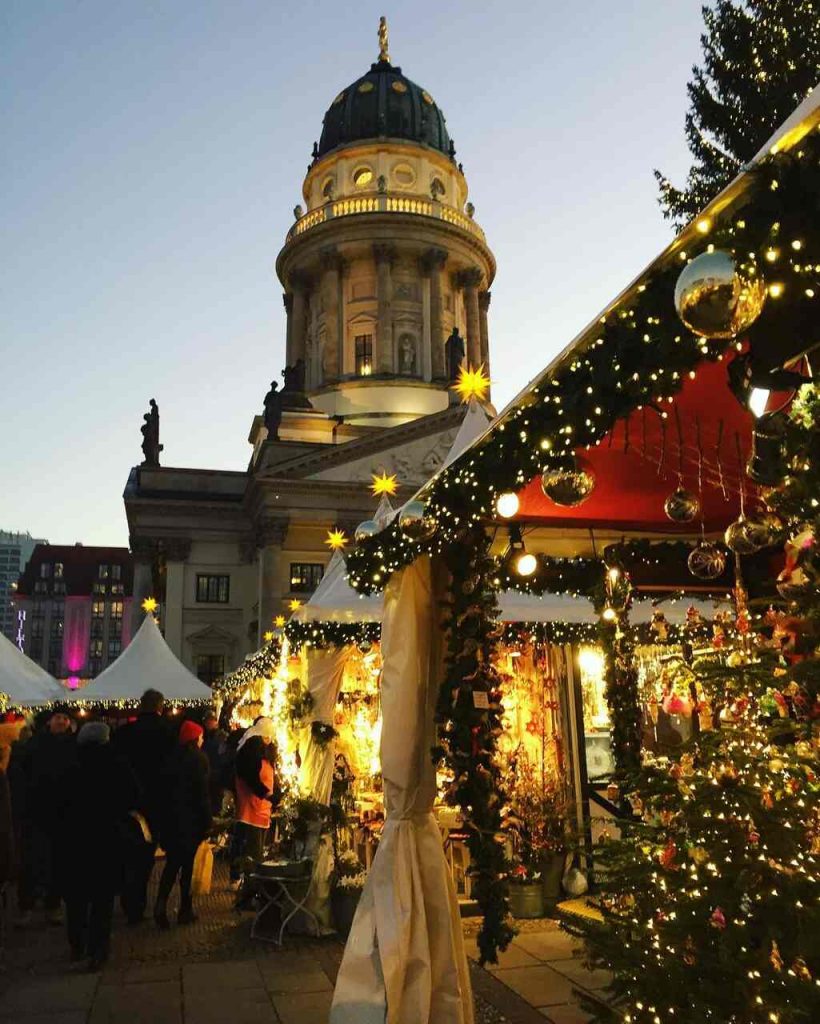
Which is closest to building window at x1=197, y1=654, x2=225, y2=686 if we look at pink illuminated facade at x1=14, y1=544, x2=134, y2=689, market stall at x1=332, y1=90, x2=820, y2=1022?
market stall at x1=332, y1=90, x2=820, y2=1022

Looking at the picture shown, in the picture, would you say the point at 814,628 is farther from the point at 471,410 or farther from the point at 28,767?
the point at 28,767

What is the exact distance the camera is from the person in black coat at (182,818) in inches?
350

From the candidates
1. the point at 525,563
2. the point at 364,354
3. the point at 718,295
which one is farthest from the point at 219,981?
the point at 364,354

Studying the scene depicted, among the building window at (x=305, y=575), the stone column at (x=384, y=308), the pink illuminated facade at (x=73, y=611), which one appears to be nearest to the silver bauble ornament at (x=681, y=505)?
the building window at (x=305, y=575)

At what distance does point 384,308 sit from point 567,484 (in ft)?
156

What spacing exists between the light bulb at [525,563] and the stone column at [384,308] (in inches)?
1704

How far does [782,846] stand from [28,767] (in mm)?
8285

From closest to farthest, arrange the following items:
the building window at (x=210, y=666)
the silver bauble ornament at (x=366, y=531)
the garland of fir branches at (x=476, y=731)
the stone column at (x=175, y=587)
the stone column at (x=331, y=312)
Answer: the garland of fir branches at (x=476, y=731) < the silver bauble ornament at (x=366, y=531) < the stone column at (x=175, y=587) < the building window at (x=210, y=666) < the stone column at (x=331, y=312)

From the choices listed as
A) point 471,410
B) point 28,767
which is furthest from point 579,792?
point 28,767

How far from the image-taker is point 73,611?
102 m

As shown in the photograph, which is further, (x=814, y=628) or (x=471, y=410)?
(x=471, y=410)

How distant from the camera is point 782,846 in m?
3.06

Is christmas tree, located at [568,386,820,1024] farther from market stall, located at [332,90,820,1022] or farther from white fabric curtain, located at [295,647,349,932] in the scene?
white fabric curtain, located at [295,647,349,932]

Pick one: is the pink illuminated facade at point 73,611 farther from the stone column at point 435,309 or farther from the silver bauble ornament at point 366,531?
the silver bauble ornament at point 366,531
